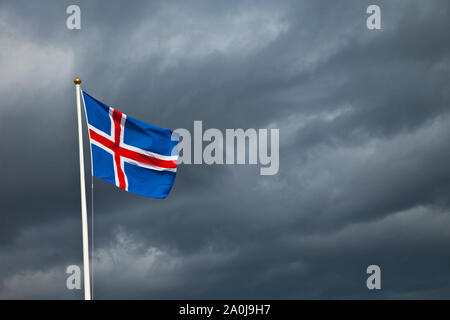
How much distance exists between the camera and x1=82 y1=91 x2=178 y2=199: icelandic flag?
34.3 m

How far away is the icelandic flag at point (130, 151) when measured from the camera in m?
34.3

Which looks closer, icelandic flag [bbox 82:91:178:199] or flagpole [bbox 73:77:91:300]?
Result: flagpole [bbox 73:77:91:300]

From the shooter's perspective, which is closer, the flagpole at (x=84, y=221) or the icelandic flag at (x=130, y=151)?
the flagpole at (x=84, y=221)

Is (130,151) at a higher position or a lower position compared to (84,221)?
higher

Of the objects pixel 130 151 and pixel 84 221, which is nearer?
pixel 84 221

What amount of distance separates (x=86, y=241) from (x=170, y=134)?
7920mm

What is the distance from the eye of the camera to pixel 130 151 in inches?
1403
